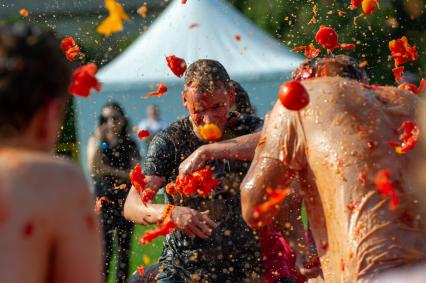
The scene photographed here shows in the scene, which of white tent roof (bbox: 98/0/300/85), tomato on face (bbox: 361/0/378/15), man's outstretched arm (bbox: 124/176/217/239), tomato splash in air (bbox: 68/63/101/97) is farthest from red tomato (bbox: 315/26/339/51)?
white tent roof (bbox: 98/0/300/85)

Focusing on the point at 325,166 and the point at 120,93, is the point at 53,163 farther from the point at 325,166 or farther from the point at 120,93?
the point at 120,93

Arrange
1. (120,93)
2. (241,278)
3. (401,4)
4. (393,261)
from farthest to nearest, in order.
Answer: (401,4) < (120,93) < (241,278) < (393,261)

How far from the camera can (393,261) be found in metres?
3.92

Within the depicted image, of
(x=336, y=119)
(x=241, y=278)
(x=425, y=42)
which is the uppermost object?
(x=336, y=119)

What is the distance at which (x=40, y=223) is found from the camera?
2.55 m

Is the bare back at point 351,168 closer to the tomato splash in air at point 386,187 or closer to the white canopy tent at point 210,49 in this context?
the tomato splash in air at point 386,187

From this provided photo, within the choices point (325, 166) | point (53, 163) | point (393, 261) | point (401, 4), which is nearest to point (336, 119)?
point (325, 166)

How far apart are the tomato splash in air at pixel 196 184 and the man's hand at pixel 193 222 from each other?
0.62ft

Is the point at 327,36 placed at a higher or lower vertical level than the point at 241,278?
higher

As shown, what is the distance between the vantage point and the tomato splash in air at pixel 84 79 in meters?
4.23

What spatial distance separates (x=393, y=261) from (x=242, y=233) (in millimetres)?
1853

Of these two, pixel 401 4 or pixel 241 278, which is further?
pixel 401 4

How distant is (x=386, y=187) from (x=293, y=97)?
1.69 feet

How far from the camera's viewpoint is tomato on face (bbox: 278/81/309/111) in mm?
4059
